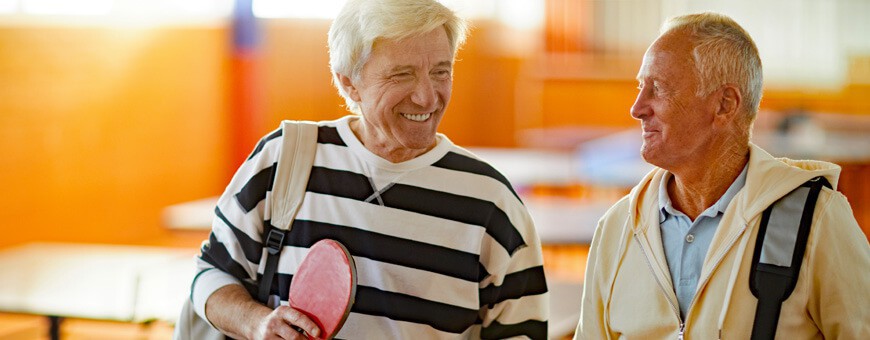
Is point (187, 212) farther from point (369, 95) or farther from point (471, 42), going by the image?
point (471, 42)

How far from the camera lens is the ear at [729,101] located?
180 centimetres

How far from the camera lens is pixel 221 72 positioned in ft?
30.5

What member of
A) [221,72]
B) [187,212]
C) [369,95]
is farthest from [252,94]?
[369,95]

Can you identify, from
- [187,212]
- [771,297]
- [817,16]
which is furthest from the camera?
[817,16]

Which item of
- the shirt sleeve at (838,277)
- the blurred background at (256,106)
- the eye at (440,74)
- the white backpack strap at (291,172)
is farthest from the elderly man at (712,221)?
the white backpack strap at (291,172)

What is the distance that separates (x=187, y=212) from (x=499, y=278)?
315cm

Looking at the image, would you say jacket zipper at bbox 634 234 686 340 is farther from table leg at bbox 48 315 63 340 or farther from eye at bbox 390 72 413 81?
table leg at bbox 48 315 63 340

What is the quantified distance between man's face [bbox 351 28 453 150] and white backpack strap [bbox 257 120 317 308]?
7.5 inches

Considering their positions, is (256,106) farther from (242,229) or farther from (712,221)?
(712,221)

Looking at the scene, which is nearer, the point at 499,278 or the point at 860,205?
the point at 499,278

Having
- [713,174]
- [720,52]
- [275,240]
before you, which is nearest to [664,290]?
[713,174]

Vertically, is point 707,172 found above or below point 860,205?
above

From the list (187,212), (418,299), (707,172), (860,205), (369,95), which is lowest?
(860,205)

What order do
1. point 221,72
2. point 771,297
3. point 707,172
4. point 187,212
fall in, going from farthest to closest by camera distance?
point 221,72
point 187,212
point 707,172
point 771,297
